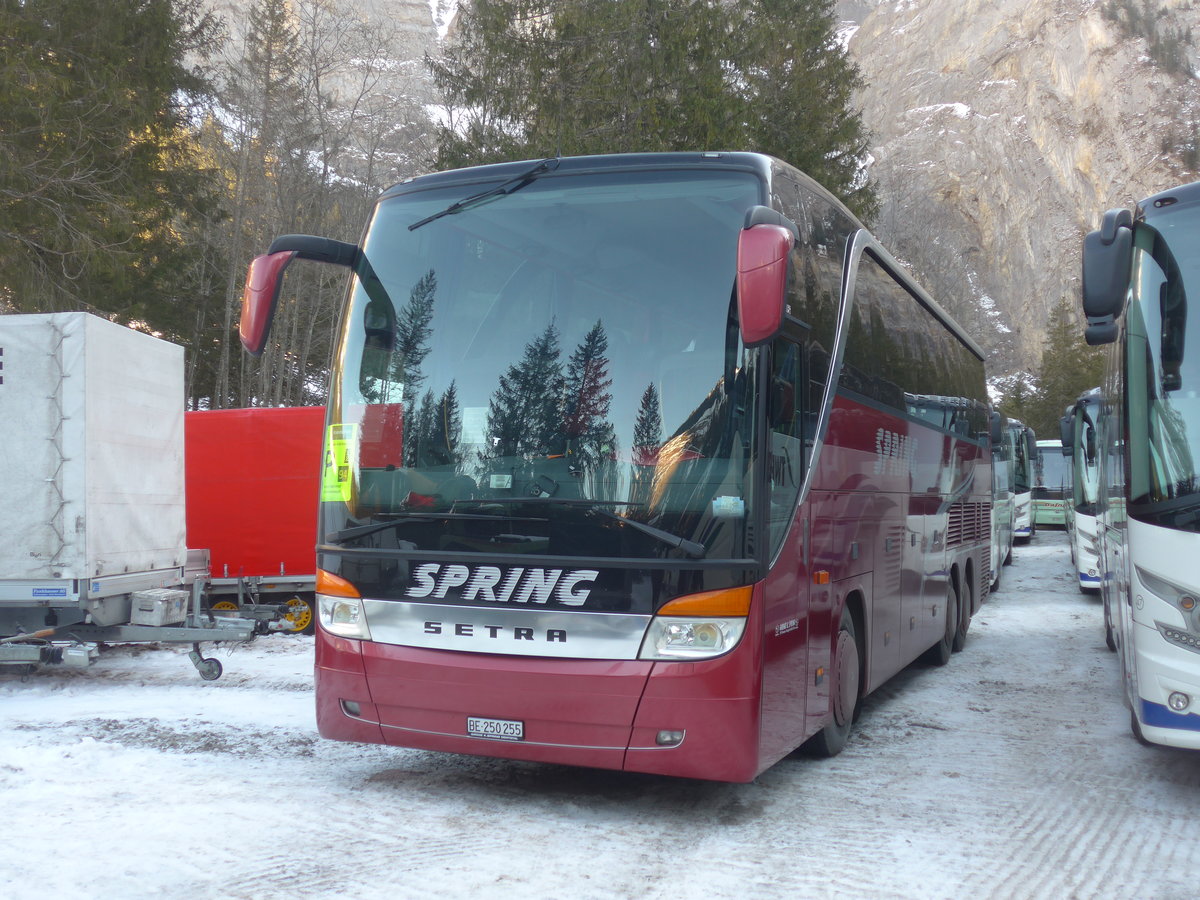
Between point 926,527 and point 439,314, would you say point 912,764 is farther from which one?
point 439,314

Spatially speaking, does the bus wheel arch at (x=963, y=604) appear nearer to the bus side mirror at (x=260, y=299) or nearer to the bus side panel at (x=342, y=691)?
the bus side panel at (x=342, y=691)

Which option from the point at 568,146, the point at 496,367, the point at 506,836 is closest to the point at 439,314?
the point at 496,367

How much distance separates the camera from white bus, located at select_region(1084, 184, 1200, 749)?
18.5 ft

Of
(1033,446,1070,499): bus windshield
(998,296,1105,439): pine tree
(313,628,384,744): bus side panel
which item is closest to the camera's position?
(313,628,384,744): bus side panel

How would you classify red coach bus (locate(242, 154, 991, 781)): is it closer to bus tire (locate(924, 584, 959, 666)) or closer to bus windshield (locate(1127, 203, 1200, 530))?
bus windshield (locate(1127, 203, 1200, 530))

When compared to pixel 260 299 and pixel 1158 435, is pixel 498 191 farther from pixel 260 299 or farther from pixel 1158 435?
pixel 1158 435

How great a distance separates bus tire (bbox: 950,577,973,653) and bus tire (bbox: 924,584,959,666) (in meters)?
0.34

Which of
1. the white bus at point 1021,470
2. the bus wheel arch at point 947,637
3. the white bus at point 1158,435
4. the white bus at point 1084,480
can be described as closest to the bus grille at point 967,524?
the bus wheel arch at point 947,637

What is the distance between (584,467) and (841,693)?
2621 millimetres

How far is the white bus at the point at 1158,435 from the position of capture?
5.65 metres

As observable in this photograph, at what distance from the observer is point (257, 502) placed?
1362 centimetres

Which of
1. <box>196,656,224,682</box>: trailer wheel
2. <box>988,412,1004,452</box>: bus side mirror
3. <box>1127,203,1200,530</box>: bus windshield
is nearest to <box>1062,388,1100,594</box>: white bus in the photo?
<box>988,412,1004,452</box>: bus side mirror

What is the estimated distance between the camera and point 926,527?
9695 mm

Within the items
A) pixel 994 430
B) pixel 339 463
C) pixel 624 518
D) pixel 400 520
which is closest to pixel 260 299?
pixel 339 463
